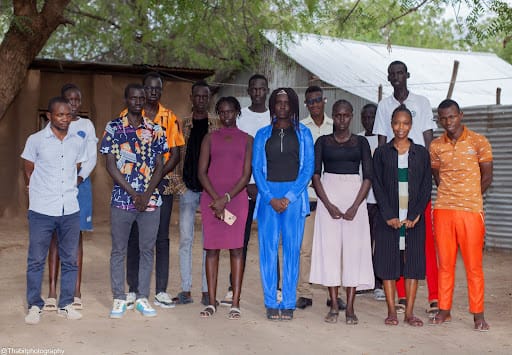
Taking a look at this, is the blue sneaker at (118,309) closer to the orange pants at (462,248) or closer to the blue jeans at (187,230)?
the blue jeans at (187,230)

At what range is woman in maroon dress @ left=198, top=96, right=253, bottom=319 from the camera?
6.07 m

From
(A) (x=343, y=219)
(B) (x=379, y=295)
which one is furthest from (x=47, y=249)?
(B) (x=379, y=295)

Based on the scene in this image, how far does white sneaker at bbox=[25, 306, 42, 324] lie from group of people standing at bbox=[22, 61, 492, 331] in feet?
0.04

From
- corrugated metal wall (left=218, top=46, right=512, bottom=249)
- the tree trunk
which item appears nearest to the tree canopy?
the tree trunk

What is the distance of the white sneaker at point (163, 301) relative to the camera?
6.39m

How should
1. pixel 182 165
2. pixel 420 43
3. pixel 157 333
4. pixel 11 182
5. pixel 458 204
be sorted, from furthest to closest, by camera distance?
pixel 420 43 < pixel 11 182 < pixel 182 165 < pixel 458 204 < pixel 157 333

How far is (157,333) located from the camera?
539 cm

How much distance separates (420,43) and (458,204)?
120 ft

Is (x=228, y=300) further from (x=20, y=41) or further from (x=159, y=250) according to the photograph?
(x=20, y=41)

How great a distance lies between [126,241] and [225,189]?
3.08 feet

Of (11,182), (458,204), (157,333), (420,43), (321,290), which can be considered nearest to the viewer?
(157,333)

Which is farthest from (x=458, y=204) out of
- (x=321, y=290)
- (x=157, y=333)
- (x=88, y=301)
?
(x=88, y=301)

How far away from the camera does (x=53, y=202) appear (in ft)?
18.6

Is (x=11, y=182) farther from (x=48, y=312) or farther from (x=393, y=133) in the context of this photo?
(x=393, y=133)
